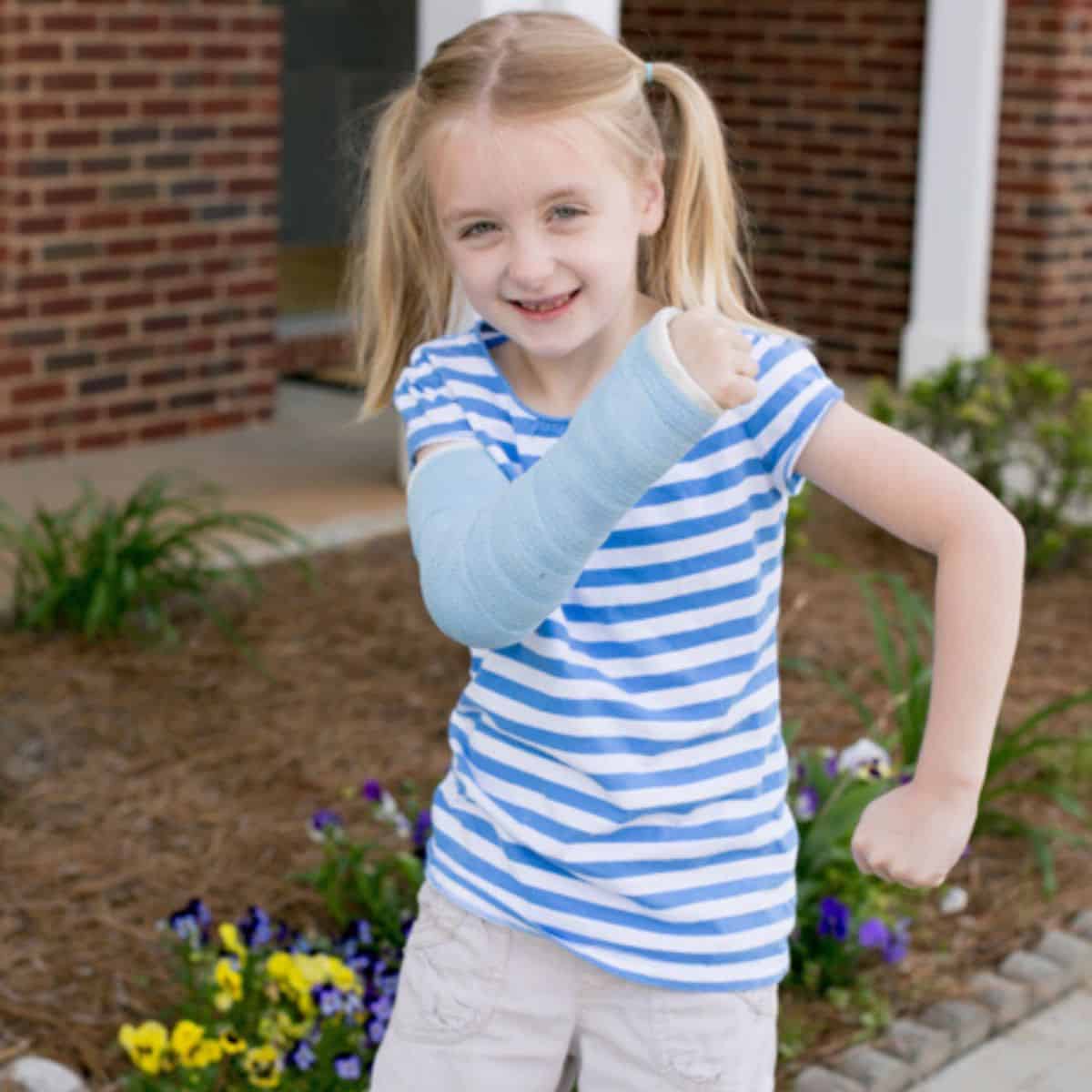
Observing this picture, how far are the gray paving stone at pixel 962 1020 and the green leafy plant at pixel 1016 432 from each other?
8.08 ft

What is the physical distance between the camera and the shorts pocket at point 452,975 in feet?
6.64

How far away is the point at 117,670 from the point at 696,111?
2.95 meters

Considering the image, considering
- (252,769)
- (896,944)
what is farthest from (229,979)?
(252,769)

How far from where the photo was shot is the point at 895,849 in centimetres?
172

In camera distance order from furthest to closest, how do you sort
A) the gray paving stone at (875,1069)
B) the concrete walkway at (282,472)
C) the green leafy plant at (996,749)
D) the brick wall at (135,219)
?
the brick wall at (135,219) → the concrete walkway at (282,472) → the green leafy plant at (996,749) → the gray paving stone at (875,1069)

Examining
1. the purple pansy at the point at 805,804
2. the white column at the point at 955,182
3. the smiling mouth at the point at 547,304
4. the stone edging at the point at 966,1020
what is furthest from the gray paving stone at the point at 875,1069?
the white column at the point at 955,182

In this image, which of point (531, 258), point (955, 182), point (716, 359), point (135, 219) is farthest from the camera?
point (955, 182)

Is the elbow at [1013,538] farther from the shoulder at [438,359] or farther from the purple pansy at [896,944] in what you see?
the purple pansy at [896,944]

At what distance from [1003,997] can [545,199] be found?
6.60ft

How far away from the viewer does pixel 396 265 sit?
7.20 feet

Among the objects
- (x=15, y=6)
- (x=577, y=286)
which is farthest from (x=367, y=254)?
(x=15, y=6)

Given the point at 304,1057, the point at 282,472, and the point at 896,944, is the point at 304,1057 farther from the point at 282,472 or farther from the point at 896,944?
the point at 282,472

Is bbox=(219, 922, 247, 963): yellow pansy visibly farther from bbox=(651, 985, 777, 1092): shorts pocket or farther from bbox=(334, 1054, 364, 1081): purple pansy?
bbox=(651, 985, 777, 1092): shorts pocket

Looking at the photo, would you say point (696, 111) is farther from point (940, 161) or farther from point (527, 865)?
point (940, 161)
